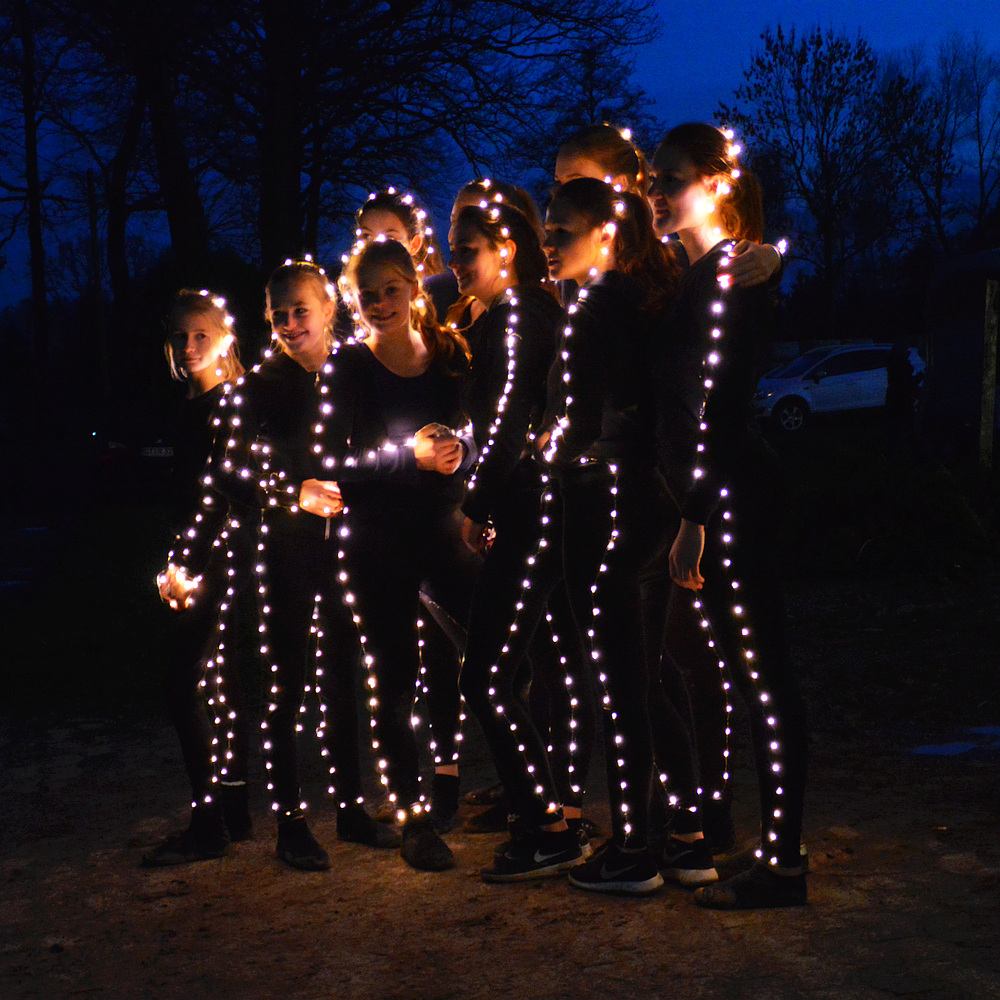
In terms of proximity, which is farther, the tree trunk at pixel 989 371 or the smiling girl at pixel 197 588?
the tree trunk at pixel 989 371

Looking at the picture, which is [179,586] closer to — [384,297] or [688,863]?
[384,297]

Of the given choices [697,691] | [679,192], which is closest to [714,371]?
[679,192]

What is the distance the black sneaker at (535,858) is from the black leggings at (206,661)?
111 centimetres

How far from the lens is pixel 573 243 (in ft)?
12.7

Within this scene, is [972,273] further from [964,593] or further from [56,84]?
[56,84]

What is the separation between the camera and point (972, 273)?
15445 millimetres

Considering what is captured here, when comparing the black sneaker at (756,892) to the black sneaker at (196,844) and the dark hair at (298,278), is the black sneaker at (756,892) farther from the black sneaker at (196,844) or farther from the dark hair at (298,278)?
the dark hair at (298,278)

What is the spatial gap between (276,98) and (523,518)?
16.0m

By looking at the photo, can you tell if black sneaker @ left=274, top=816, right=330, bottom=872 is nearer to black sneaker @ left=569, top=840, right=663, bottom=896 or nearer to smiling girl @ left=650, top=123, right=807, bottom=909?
black sneaker @ left=569, top=840, right=663, bottom=896

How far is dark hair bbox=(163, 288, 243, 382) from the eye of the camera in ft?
15.1

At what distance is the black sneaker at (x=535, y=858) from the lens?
402 centimetres

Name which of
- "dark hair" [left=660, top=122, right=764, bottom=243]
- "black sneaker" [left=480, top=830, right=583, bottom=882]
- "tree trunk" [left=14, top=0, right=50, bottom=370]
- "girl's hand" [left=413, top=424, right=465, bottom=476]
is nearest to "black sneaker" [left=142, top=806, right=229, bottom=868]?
"black sneaker" [left=480, top=830, right=583, bottom=882]

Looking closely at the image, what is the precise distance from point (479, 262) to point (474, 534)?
92cm

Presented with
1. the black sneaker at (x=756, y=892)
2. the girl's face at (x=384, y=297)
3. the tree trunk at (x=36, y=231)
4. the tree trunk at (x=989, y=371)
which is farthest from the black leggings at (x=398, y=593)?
the tree trunk at (x=36, y=231)
